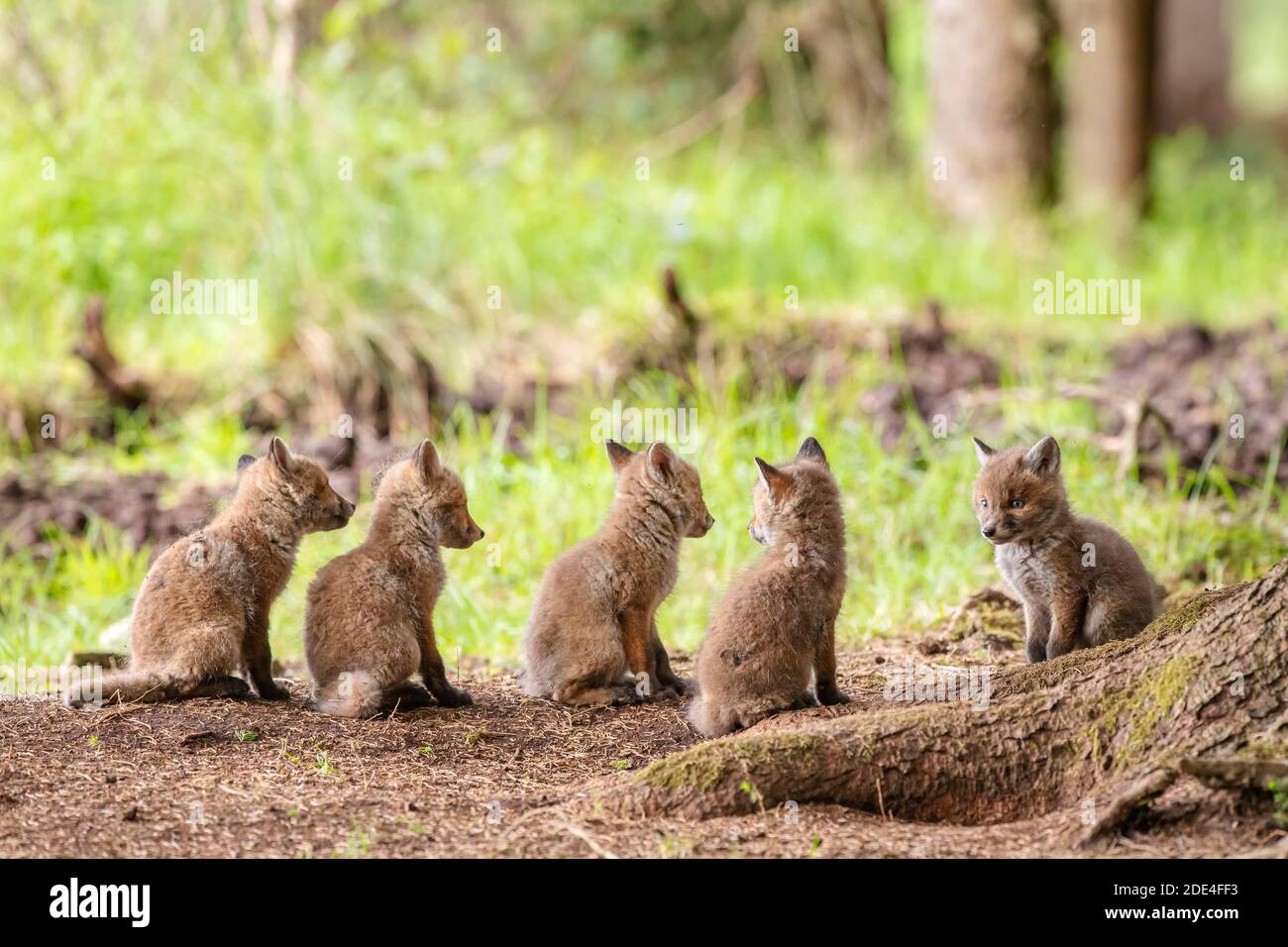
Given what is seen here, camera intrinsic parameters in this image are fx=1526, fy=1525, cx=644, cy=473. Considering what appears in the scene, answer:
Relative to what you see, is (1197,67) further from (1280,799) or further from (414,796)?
(414,796)

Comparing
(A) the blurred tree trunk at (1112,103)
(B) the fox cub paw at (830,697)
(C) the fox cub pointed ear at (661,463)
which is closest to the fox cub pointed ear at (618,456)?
(C) the fox cub pointed ear at (661,463)

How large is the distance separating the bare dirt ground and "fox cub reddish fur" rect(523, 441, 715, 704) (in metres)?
0.14

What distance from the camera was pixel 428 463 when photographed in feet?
19.5

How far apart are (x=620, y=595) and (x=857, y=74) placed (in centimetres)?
1209

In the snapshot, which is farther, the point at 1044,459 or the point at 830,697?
the point at 1044,459

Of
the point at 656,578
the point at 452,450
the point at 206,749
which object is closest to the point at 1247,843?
the point at 656,578

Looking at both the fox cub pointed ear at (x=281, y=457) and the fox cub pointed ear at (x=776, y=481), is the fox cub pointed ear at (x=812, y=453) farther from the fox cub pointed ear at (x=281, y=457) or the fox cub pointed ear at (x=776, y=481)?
the fox cub pointed ear at (x=281, y=457)

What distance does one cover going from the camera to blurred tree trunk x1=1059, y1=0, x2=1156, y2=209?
15383 mm

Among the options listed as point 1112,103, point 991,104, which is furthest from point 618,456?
point 1112,103

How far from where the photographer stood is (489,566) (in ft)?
27.0

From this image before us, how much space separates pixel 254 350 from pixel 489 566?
334cm

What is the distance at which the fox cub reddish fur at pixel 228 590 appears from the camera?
18.6 feet

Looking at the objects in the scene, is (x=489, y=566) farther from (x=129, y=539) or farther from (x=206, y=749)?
(x=206, y=749)
